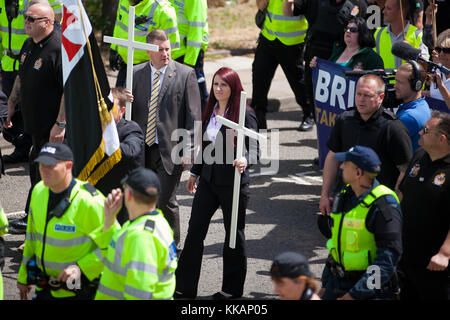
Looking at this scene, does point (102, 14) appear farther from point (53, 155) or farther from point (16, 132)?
point (53, 155)

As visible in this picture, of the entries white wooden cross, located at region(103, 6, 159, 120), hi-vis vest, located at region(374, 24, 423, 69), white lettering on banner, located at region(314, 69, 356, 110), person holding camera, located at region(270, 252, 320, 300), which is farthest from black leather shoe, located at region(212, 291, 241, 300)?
hi-vis vest, located at region(374, 24, 423, 69)

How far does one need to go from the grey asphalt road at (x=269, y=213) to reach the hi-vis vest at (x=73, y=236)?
160 centimetres

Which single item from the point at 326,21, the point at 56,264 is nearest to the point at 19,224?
the point at 56,264

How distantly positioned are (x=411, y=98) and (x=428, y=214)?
1.58 m

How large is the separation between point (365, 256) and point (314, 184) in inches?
179

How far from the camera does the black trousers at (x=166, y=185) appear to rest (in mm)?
7668

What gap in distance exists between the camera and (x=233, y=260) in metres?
6.95

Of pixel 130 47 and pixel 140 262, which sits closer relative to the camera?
pixel 140 262

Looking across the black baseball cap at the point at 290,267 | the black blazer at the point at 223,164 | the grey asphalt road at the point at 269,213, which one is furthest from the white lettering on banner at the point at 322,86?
the black baseball cap at the point at 290,267

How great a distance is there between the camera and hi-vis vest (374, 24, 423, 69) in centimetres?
914

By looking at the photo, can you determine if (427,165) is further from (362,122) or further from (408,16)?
(408,16)

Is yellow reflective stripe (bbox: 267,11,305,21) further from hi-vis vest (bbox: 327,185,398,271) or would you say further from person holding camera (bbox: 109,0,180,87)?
hi-vis vest (bbox: 327,185,398,271)

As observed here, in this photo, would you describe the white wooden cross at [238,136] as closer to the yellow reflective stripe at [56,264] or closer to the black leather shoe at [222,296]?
the black leather shoe at [222,296]

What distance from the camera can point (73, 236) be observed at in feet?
17.4
